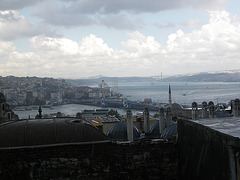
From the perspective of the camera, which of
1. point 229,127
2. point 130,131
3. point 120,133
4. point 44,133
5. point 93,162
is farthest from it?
point 120,133

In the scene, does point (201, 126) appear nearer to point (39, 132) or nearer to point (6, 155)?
point (39, 132)

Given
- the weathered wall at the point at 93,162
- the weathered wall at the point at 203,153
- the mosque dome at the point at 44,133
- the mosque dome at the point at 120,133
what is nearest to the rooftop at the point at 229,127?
the weathered wall at the point at 203,153

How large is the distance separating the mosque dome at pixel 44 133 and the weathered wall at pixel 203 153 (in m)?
1.86

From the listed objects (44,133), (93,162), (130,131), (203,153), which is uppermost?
(44,133)

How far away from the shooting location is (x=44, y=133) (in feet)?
20.5

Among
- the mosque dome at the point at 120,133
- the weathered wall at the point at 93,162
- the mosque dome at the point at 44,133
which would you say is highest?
the mosque dome at the point at 44,133

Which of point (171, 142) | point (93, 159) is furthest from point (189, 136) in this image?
point (93, 159)

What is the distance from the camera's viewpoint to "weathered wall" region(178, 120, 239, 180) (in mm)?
4629

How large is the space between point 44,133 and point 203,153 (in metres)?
3.46

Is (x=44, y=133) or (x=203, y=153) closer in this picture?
(x=203, y=153)

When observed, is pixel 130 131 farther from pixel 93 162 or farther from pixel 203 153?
pixel 203 153

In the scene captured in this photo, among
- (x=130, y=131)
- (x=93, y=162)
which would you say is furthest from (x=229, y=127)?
(x=130, y=131)

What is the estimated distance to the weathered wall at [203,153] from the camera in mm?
4629

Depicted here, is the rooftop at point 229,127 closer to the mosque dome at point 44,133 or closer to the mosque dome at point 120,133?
the mosque dome at point 44,133
